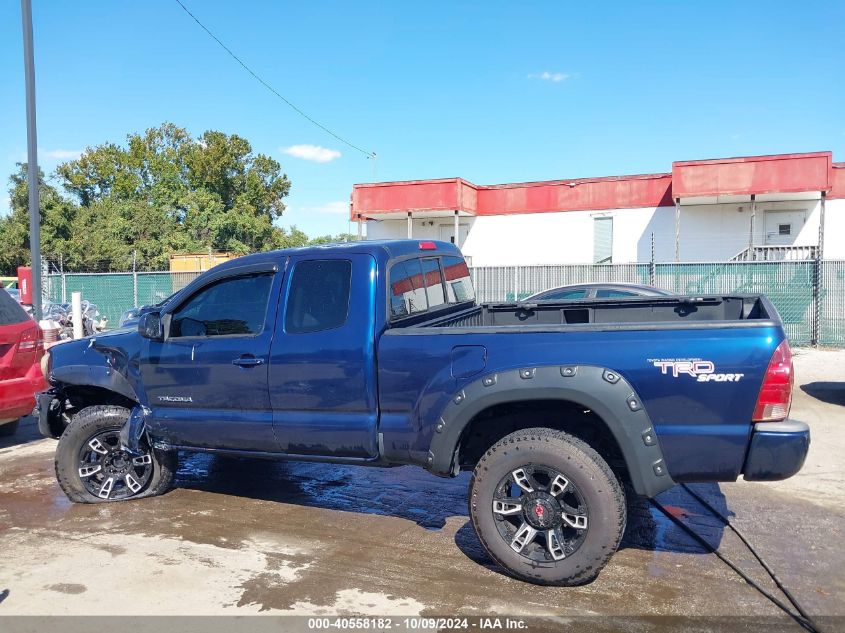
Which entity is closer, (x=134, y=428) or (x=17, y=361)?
(x=134, y=428)

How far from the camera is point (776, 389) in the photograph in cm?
345

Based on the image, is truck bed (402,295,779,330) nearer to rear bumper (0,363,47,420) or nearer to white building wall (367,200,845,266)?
rear bumper (0,363,47,420)

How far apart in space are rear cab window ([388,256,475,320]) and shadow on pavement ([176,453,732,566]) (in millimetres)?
1555

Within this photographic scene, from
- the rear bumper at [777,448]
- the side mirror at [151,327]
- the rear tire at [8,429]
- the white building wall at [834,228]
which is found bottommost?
the rear tire at [8,429]

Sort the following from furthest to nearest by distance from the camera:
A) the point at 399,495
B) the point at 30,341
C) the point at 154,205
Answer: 1. the point at 154,205
2. the point at 30,341
3. the point at 399,495

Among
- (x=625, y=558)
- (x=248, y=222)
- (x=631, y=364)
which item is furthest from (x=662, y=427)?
(x=248, y=222)

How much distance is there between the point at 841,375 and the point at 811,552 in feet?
26.8

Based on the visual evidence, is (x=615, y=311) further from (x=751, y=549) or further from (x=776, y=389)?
(x=776, y=389)

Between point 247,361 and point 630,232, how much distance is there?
23.7 m

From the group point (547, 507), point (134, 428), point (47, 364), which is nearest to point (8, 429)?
point (47, 364)

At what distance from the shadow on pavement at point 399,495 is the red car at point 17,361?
5.66 ft

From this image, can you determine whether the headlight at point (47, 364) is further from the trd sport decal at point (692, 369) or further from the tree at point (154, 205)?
the tree at point (154, 205)

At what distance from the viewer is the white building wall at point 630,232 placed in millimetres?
24016

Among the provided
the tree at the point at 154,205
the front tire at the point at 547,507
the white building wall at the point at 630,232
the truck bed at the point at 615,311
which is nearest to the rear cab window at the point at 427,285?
the truck bed at the point at 615,311
